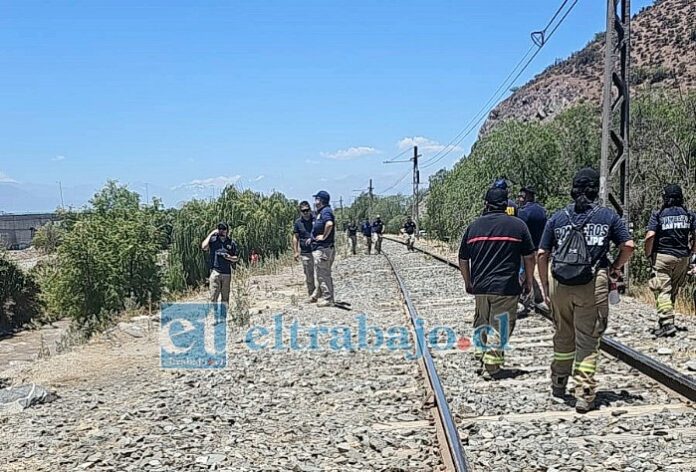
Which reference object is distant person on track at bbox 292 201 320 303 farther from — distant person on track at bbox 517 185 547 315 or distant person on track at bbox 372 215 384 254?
distant person on track at bbox 372 215 384 254

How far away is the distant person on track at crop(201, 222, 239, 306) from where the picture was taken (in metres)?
12.6

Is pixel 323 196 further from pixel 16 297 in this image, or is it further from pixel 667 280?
pixel 16 297

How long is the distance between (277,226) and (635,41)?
48600mm

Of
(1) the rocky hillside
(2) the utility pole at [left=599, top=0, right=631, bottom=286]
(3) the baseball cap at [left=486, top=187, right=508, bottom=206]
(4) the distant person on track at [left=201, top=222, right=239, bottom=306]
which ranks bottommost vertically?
(4) the distant person on track at [left=201, top=222, right=239, bottom=306]

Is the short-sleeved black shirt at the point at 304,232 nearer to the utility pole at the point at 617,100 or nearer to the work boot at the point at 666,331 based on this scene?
the utility pole at the point at 617,100

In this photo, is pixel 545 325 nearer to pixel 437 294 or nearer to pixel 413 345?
pixel 413 345

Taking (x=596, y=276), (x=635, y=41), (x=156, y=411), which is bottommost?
(x=156, y=411)

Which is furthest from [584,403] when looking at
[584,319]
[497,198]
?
[497,198]

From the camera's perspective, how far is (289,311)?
13844mm

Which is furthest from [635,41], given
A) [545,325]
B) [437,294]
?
[545,325]

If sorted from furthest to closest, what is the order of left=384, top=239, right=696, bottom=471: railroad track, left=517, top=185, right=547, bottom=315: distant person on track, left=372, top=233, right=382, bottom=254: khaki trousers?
left=372, top=233, right=382, bottom=254: khaki trousers → left=517, top=185, right=547, bottom=315: distant person on track → left=384, top=239, right=696, bottom=471: railroad track

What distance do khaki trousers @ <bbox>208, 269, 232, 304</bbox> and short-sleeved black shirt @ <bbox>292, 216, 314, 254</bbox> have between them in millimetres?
1711

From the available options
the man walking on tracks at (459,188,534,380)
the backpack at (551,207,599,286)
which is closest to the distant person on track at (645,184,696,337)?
the man walking on tracks at (459,188,534,380)

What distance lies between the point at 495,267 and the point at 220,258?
6520mm
